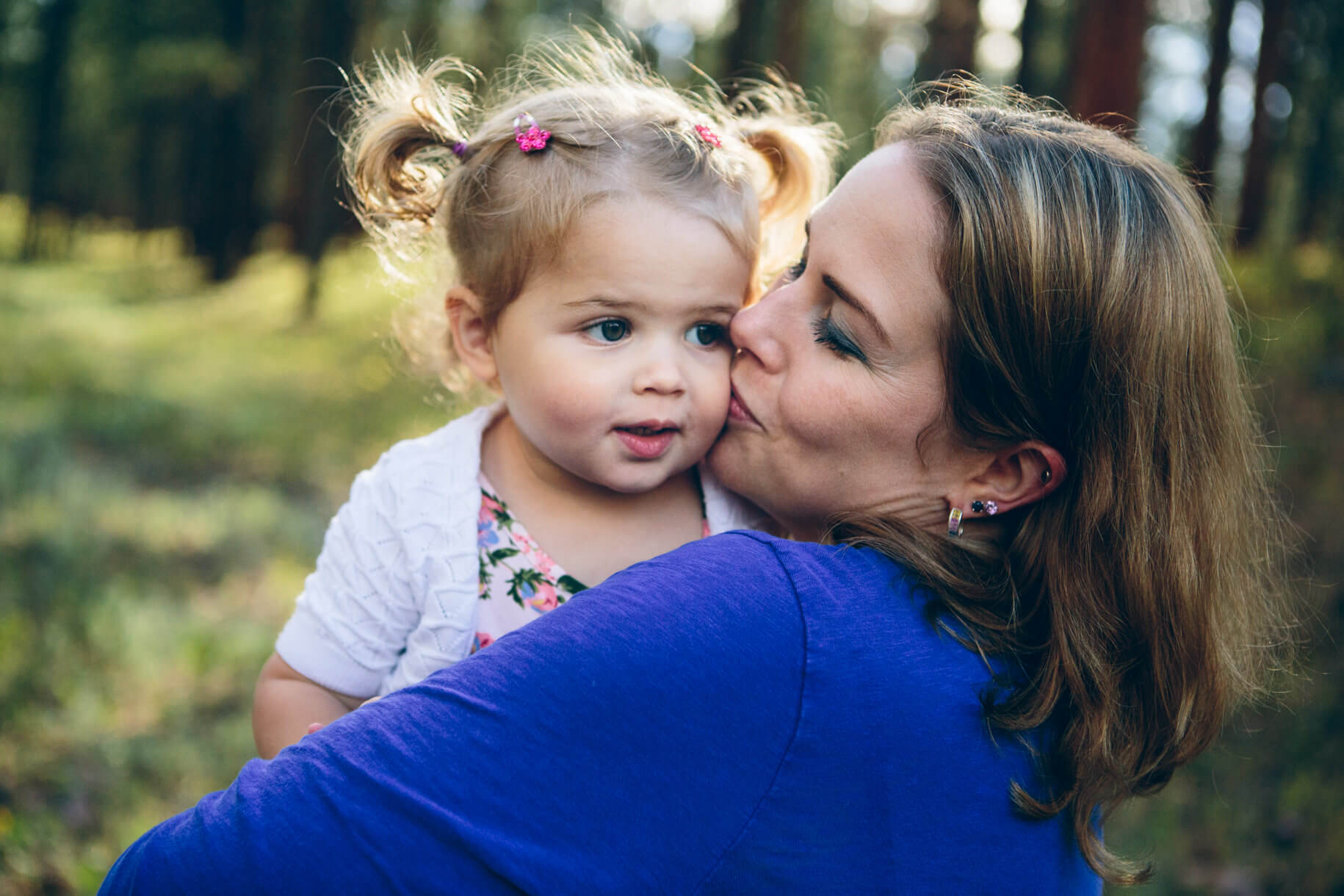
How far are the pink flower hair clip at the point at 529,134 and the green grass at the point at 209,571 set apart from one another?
58 centimetres

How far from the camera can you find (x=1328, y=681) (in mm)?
5141

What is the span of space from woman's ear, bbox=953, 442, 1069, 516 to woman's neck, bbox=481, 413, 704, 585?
2.10 ft

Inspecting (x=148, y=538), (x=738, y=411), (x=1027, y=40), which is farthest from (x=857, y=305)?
(x=1027, y=40)

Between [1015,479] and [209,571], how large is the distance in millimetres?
4966

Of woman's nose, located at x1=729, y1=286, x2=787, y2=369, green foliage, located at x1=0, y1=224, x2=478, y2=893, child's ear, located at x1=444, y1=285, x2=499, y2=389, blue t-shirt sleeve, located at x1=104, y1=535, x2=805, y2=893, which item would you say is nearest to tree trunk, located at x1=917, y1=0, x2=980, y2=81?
green foliage, located at x1=0, y1=224, x2=478, y2=893

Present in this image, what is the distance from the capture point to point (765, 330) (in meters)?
1.83

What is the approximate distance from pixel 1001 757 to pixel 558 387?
1.03 meters

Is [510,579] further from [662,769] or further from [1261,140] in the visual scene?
[1261,140]

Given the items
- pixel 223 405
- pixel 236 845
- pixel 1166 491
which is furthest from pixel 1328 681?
pixel 223 405

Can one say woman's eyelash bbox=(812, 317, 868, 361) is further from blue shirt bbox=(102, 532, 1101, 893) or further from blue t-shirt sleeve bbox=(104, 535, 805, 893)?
blue t-shirt sleeve bbox=(104, 535, 805, 893)

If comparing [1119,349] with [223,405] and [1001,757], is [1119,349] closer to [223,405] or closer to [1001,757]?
[1001,757]

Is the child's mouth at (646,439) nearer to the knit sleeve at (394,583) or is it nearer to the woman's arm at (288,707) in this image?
the knit sleeve at (394,583)

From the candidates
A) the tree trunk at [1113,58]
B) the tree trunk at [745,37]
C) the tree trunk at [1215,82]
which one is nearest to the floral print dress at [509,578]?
the tree trunk at [1113,58]

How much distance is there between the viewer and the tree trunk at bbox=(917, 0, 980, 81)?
21.2 ft
